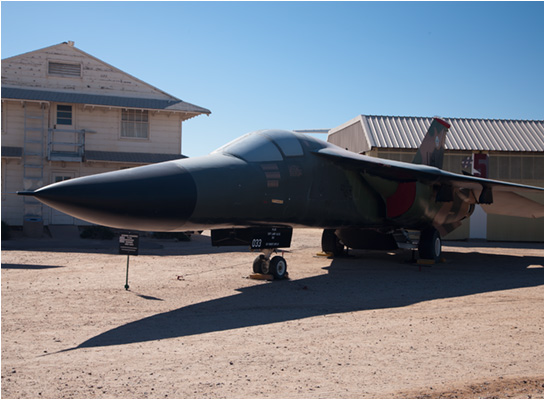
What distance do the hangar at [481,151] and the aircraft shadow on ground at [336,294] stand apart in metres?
11.1

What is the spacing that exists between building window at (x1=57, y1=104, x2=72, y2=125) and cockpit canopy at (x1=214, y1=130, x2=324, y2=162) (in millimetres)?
17221

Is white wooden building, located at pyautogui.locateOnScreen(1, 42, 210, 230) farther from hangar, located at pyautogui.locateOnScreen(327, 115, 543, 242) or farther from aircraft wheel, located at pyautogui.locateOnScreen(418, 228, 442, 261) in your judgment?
aircraft wheel, located at pyautogui.locateOnScreen(418, 228, 442, 261)

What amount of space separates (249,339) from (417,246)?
31.2ft

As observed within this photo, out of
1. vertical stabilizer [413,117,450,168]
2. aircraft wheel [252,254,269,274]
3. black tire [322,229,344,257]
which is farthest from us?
vertical stabilizer [413,117,450,168]

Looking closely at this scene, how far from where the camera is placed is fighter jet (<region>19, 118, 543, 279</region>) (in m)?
7.60

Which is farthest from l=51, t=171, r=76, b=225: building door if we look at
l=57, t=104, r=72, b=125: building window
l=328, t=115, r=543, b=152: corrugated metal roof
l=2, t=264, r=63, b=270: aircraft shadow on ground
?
l=328, t=115, r=543, b=152: corrugated metal roof

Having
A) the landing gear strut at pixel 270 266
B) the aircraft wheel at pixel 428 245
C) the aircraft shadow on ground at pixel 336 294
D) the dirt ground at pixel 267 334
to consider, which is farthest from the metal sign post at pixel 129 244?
the aircraft wheel at pixel 428 245

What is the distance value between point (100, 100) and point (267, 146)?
55.7 ft

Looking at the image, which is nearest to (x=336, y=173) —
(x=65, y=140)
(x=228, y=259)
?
(x=228, y=259)

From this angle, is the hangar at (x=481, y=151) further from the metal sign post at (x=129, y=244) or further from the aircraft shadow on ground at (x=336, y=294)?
the metal sign post at (x=129, y=244)

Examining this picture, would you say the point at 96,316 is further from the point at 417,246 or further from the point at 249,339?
the point at 417,246

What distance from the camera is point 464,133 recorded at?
92.9 ft

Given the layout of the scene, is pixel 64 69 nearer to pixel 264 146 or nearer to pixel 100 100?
pixel 100 100

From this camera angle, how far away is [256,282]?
11.2m
